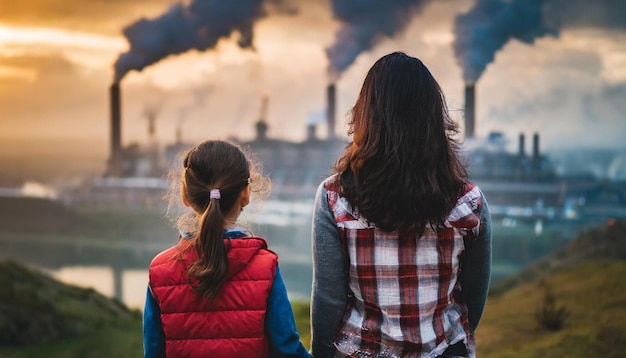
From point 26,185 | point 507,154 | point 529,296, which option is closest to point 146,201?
point 26,185

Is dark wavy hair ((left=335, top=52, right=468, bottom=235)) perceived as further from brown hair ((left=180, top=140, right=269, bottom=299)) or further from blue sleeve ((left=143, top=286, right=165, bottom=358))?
A: blue sleeve ((left=143, top=286, right=165, bottom=358))

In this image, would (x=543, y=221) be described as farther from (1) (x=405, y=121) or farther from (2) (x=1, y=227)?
(1) (x=405, y=121)

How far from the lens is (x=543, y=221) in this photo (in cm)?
1708

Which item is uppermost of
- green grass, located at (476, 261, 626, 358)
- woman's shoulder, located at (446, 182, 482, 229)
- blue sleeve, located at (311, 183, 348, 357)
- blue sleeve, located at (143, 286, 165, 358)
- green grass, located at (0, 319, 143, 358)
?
woman's shoulder, located at (446, 182, 482, 229)

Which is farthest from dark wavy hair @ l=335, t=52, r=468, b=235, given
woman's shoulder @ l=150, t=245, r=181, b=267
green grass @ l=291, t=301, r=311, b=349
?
green grass @ l=291, t=301, r=311, b=349

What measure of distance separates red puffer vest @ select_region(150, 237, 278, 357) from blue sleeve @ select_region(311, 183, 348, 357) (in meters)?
0.10

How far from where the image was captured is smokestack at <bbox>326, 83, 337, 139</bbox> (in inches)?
744

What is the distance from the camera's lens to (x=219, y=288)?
1239mm

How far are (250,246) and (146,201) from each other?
18.9m

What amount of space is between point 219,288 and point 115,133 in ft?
58.8

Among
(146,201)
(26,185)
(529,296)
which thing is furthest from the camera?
(146,201)

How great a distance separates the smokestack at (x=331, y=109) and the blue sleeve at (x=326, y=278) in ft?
58.2

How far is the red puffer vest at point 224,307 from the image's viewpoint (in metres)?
1.25

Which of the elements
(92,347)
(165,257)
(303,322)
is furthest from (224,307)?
(303,322)
